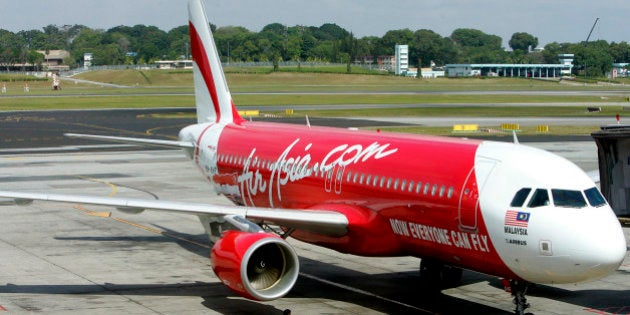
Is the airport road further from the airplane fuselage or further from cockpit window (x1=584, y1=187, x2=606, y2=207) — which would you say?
cockpit window (x1=584, y1=187, x2=606, y2=207)

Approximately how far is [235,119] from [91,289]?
32.8 ft

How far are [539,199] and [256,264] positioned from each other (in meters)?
6.60

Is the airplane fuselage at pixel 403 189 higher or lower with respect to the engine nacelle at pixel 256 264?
higher

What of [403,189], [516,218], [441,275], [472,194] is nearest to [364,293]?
[441,275]

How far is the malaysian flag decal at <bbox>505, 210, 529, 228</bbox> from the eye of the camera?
65.8 ft

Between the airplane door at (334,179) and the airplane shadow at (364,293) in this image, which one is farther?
the airplane door at (334,179)

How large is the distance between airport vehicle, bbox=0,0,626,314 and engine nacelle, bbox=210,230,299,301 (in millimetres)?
27

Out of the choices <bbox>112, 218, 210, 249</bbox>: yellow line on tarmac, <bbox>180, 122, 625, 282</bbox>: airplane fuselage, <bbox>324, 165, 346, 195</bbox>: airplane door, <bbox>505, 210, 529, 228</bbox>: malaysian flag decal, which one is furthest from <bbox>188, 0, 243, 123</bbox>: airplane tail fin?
<bbox>505, 210, 529, 228</bbox>: malaysian flag decal

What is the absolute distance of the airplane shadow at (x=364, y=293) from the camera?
2416 centimetres

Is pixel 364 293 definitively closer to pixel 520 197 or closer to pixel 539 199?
pixel 520 197

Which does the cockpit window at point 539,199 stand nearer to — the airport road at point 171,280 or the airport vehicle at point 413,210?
the airport vehicle at point 413,210

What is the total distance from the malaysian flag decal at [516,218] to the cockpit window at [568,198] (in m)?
0.67

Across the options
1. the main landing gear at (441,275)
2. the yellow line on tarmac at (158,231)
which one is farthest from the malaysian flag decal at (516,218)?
the yellow line on tarmac at (158,231)

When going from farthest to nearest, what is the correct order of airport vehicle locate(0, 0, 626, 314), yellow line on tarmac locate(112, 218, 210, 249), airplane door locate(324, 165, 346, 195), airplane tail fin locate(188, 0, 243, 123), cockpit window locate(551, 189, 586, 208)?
airplane tail fin locate(188, 0, 243, 123) < yellow line on tarmac locate(112, 218, 210, 249) < airplane door locate(324, 165, 346, 195) < cockpit window locate(551, 189, 586, 208) < airport vehicle locate(0, 0, 626, 314)
